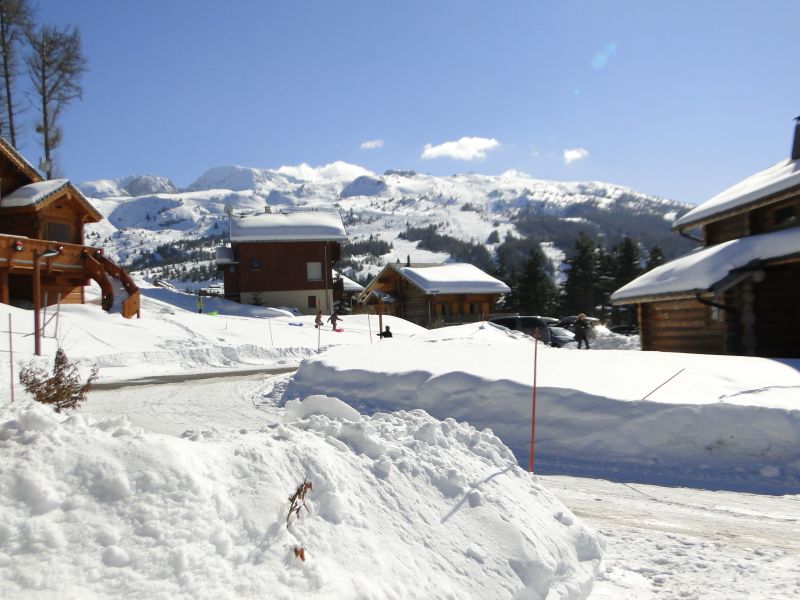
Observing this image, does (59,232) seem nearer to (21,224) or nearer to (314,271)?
(21,224)

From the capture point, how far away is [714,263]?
16.2 m

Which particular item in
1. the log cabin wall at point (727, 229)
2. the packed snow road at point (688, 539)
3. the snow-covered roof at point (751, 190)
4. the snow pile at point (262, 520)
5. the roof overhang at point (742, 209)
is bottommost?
the packed snow road at point (688, 539)

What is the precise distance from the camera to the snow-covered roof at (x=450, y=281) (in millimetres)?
40688

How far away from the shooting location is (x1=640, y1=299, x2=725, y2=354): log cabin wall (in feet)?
53.2

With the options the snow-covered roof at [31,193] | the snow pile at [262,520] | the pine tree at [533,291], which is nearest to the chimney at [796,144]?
the snow pile at [262,520]

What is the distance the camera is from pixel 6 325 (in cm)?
1636

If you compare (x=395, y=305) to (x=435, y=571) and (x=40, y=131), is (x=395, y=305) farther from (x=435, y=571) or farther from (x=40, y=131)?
(x=435, y=571)

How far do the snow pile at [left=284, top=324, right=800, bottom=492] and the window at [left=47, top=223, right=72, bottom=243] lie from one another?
18908 millimetres

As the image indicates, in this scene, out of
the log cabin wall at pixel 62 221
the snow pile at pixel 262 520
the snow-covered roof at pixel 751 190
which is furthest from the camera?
the log cabin wall at pixel 62 221

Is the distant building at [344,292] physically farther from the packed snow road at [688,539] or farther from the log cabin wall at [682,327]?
the packed snow road at [688,539]

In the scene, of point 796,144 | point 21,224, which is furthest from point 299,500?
point 21,224

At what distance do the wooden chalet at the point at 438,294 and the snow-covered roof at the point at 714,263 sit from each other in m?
22.6

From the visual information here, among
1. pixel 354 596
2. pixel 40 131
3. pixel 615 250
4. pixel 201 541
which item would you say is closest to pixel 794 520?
pixel 354 596

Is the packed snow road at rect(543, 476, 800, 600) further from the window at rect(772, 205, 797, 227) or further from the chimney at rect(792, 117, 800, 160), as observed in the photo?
the chimney at rect(792, 117, 800, 160)
